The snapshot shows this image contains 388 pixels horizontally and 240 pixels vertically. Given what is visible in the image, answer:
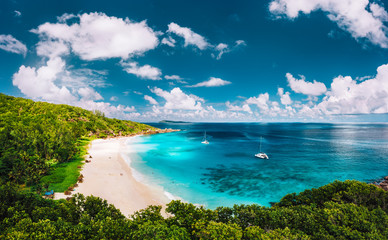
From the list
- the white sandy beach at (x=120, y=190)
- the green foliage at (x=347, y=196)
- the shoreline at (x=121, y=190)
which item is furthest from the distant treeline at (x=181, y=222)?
the white sandy beach at (x=120, y=190)

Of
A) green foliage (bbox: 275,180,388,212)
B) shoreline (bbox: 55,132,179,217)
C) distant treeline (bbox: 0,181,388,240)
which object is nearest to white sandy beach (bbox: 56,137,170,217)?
shoreline (bbox: 55,132,179,217)

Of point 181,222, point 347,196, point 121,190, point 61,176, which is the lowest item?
point 121,190

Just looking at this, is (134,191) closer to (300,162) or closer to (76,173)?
(76,173)

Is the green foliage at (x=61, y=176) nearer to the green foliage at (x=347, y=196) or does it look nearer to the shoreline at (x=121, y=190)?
the shoreline at (x=121, y=190)

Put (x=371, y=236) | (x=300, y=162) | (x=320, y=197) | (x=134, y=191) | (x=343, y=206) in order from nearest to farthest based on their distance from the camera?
(x=371, y=236), (x=343, y=206), (x=320, y=197), (x=134, y=191), (x=300, y=162)

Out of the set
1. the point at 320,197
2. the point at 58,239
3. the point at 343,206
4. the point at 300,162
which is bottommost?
the point at 300,162

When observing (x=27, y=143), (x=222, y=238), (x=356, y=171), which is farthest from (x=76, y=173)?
(x=356, y=171)

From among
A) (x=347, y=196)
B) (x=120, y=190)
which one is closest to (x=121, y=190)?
(x=120, y=190)

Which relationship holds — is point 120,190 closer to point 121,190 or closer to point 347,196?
point 121,190

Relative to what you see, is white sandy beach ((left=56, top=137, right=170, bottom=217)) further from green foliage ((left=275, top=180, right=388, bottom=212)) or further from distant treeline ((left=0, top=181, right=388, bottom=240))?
green foliage ((left=275, top=180, right=388, bottom=212))
